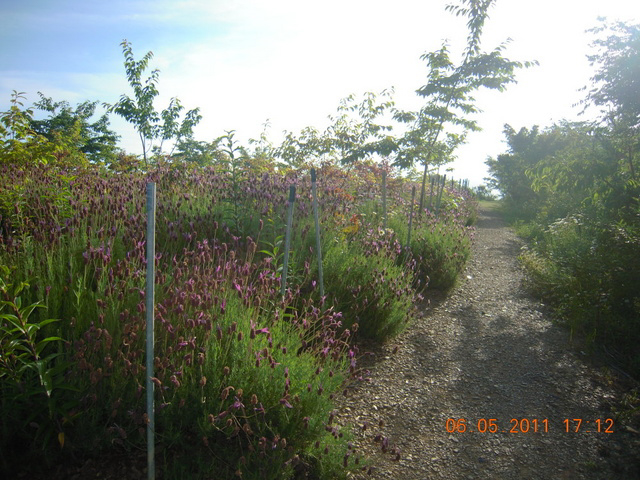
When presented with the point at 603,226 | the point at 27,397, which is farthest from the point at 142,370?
the point at 603,226

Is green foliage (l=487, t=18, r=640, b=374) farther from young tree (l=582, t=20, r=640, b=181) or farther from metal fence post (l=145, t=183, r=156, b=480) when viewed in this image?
metal fence post (l=145, t=183, r=156, b=480)

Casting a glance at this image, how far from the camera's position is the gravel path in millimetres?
2396

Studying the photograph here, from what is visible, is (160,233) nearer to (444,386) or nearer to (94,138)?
(444,386)

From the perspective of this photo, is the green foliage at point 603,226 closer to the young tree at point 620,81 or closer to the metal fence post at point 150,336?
the young tree at point 620,81

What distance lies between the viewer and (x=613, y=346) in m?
3.74

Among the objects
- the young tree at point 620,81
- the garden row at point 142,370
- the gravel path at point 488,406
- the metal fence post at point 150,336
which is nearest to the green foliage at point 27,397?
the garden row at point 142,370

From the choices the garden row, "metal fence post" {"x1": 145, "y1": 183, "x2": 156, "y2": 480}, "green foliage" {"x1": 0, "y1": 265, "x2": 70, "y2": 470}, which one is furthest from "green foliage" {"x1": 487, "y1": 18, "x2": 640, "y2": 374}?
"green foliage" {"x1": 0, "y1": 265, "x2": 70, "y2": 470}
